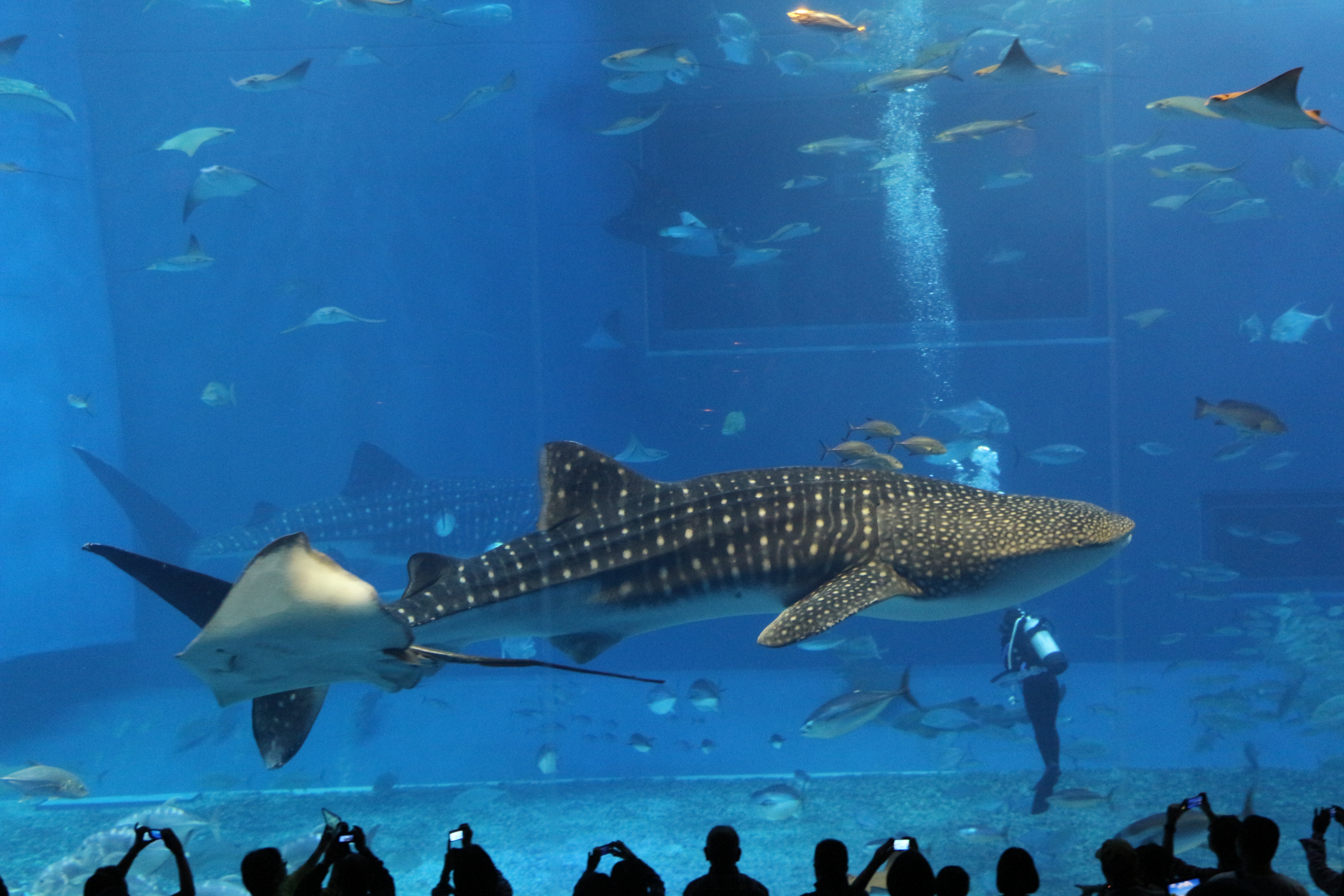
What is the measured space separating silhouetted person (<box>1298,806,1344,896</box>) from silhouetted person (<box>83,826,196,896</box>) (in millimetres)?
2608

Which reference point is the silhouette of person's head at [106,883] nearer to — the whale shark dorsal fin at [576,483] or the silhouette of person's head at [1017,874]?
the whale shark dorsal fin at [576,483]

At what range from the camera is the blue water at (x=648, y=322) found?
12883mm

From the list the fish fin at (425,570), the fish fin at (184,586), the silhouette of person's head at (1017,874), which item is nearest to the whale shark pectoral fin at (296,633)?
the fish fin at (184,586)

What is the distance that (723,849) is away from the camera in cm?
204

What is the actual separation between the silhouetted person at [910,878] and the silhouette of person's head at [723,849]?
38cm

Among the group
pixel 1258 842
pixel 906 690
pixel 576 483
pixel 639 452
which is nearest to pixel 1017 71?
pixel 906 690

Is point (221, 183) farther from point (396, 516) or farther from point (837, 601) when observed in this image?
point (837, 601)

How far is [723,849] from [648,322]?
1329 centimetres

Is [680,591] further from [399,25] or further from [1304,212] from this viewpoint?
[399,25]

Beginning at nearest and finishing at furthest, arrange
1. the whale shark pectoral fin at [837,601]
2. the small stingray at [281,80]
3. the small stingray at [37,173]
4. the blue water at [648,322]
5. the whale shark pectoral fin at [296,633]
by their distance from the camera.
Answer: the whale shark pectoral fin at [296,633], the whale shark pectoral fin at [837,601], the small stingray at [281,80], the blue water at [648,322], the small stingray at [37,173]

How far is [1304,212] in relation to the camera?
14.7 m

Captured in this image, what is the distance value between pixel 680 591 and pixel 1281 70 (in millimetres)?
18739

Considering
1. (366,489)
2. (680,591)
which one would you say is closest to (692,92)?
(366,489)

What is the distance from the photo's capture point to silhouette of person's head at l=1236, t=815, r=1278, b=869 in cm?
183
